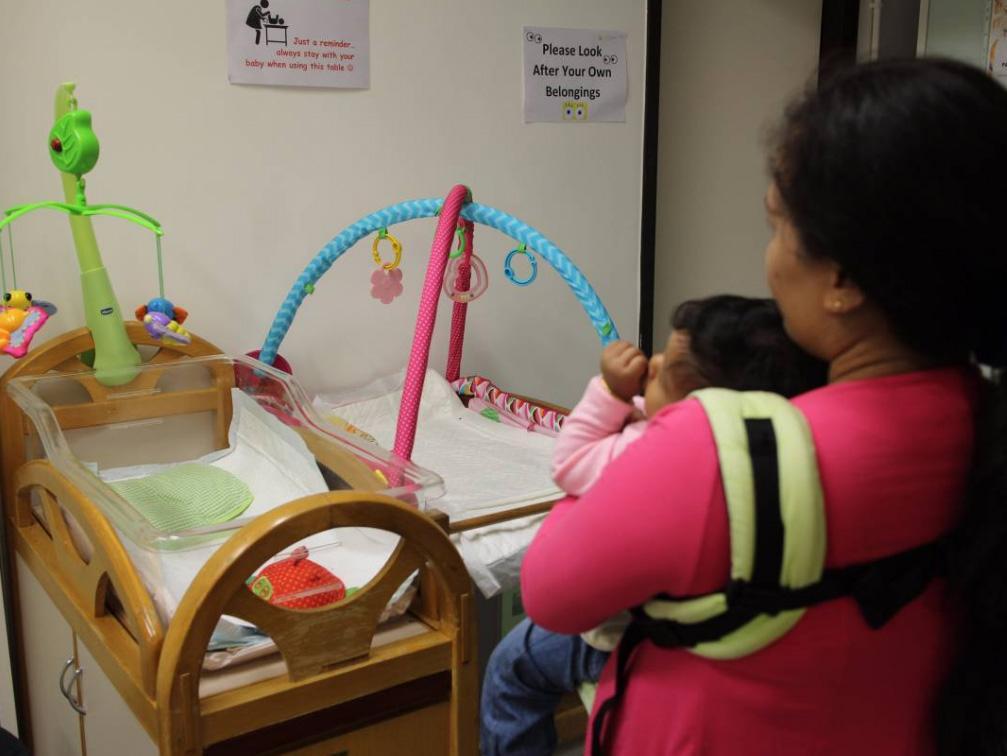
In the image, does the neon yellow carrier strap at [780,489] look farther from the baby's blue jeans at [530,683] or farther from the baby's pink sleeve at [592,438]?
the baby's blue jeans at [530,683]

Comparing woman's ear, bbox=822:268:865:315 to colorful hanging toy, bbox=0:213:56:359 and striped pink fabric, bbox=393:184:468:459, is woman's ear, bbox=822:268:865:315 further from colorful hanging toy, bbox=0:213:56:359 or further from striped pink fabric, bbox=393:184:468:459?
colorful hanging toy, bbox=0:213:56:359

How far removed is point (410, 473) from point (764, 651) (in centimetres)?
75

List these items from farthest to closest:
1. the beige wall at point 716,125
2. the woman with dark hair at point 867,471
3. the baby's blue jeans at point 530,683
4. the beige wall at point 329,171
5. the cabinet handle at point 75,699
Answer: the beige wall at point 716,125, the beige wall at point 329,171, the cabinet handle at point 75,699, the baby's blue jeans at point 530,683, the woman with dark hair at point 867,471

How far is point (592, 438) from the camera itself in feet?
2.51

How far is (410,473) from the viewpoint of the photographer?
1.34 meters

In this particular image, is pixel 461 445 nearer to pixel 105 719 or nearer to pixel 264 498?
pixel 264 498

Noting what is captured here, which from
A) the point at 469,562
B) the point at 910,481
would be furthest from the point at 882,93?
the point at 469,562

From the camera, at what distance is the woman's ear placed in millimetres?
625

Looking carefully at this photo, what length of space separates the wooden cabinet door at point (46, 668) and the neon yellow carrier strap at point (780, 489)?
3.89ft

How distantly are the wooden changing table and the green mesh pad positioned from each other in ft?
0.37

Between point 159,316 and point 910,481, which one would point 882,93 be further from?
point 159,316

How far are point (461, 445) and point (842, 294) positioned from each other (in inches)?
54.3

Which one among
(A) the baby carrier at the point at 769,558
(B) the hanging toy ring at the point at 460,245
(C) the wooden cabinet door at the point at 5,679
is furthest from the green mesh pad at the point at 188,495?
(A) the baby carrier at the point at 769,558

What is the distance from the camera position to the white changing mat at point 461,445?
1.67m
